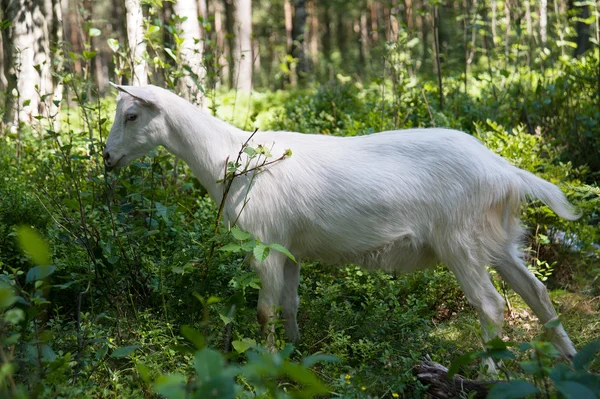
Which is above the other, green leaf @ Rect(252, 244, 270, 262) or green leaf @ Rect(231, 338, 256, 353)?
green leaf @ Rect(252, 244, 270, 262)

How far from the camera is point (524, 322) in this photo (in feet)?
15.3

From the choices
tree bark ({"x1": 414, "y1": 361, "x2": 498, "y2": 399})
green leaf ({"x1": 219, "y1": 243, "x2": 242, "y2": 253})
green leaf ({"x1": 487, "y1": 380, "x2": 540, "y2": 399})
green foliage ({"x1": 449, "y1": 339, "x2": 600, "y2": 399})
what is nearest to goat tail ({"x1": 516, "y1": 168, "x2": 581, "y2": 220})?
tree bark ({"x1": 414, "y1": 361, "x2": 498, "y2": 399})

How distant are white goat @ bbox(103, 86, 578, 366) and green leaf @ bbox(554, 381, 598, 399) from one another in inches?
63.4

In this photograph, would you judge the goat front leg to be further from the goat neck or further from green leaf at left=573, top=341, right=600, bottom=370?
green leaf at left=573, top=341, right=600, bottom=370

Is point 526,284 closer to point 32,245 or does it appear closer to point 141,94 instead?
point 141,94

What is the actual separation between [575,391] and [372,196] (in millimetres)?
1934

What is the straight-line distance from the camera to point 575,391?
2090mm

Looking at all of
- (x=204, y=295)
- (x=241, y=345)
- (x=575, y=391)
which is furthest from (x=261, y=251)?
(x=575, y=391)

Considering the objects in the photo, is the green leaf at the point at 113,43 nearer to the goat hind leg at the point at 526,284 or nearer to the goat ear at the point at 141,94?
the goat ear at the point at 141,94

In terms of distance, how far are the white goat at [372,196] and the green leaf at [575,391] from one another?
5.28 ft

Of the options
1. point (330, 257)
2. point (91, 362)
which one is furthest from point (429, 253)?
point (91, 362)

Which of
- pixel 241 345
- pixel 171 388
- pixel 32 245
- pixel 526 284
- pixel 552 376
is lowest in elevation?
pixel 526 284

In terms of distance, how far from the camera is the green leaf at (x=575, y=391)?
2.07 m

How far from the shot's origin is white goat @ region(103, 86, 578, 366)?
381cm
